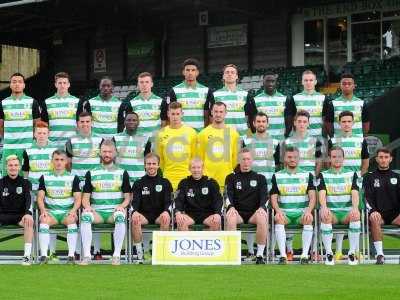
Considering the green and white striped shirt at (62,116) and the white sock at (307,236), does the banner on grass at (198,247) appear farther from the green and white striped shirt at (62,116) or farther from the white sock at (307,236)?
the green and white striped shirt at (62,116)

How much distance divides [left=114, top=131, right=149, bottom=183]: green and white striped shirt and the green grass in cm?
178

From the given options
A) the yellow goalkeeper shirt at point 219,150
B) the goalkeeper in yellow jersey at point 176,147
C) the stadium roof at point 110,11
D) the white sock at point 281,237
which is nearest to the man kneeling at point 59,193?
the goalkeeper in yellow jersey at point 176,147

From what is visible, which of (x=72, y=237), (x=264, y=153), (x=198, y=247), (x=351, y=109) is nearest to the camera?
(x=198, y=247)

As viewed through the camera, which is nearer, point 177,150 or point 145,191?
point 145,191

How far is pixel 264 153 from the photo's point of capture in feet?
36.6

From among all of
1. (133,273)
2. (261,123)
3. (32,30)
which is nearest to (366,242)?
(261,123)

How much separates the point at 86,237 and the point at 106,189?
0.77 m

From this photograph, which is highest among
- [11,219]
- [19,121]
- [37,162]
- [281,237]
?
[19,121]

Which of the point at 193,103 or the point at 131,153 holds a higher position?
the point at 193,103

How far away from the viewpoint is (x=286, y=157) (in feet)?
35.2

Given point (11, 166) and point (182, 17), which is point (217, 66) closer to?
point (182, 17)

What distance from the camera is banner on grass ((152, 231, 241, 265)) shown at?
32.6 feet

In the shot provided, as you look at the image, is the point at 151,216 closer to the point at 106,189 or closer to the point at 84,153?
the point at 106,189

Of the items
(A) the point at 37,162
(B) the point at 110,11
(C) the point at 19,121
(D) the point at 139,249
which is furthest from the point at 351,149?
(B) the point at 110,11
